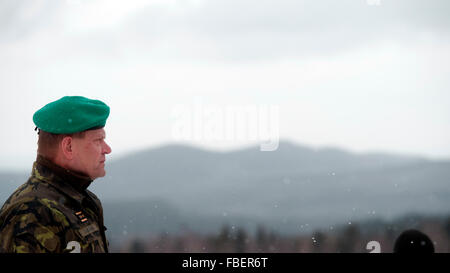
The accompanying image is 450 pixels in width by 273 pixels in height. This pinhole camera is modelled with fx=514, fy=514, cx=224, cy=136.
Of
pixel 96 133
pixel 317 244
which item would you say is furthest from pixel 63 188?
pixel 317 244

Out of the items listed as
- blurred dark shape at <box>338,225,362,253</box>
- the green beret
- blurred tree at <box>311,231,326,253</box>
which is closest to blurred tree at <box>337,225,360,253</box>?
blurred dark shape at <box>338,225,362,253</box>

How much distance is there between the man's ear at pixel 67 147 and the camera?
290 cm

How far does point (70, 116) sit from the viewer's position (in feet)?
9.66

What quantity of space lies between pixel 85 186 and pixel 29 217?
1.37ft

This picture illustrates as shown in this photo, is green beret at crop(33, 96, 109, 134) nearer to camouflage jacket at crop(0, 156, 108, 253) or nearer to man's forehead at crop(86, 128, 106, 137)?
man's forehead at crop(86, 128, 106, 137)

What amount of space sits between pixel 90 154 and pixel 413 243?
6.18 feet

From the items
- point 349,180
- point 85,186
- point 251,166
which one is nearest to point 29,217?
point 85,186

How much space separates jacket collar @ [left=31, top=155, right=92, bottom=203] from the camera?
113 inches

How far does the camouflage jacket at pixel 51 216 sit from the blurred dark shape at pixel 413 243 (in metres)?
1.69

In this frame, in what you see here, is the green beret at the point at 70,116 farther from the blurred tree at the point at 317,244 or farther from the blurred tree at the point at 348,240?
the blurred tree at the point at 348,240

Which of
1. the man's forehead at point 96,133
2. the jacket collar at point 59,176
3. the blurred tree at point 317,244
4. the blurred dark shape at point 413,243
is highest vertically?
the blurred tree at point 317,244

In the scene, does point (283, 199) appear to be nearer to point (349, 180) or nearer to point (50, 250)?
point (349, 180)

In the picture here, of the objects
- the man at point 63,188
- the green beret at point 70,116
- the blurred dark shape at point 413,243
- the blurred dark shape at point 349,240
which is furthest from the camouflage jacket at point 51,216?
the blurred dark shape at point 349,240
